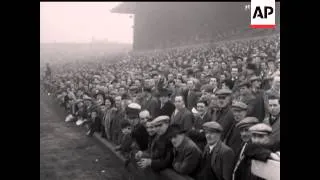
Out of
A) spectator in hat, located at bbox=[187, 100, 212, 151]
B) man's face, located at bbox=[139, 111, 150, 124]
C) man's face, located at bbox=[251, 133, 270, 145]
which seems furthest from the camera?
man's face, located at bbox=[139, 111, 150, 124]

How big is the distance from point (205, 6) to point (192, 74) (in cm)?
1666

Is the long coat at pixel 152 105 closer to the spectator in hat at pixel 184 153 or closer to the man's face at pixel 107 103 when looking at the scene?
the man's face at pixel 107 103

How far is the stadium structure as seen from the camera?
23.8m

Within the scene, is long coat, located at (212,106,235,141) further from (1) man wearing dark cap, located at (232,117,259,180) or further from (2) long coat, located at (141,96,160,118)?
(2) long coat, located at (141,96,160,118)

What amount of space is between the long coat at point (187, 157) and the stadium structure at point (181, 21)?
1559 cm

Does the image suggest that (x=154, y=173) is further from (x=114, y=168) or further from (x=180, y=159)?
(x=114, y=168)

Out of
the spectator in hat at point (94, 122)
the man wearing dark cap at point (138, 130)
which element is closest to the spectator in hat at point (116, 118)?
the man wearing dark cap at point (138, 130)

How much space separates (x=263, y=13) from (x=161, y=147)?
2.43m

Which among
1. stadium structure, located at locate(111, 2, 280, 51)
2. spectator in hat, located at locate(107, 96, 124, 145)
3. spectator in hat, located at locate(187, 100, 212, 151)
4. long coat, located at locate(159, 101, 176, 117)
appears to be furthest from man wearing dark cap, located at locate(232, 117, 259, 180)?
stadium structure, located at locate(111, 2, 280, 51)

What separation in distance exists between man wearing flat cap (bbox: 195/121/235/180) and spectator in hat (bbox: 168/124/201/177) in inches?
4.4

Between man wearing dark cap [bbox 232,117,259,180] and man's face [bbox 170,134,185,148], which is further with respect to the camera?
man's face [bbox 170,134,185,148]
